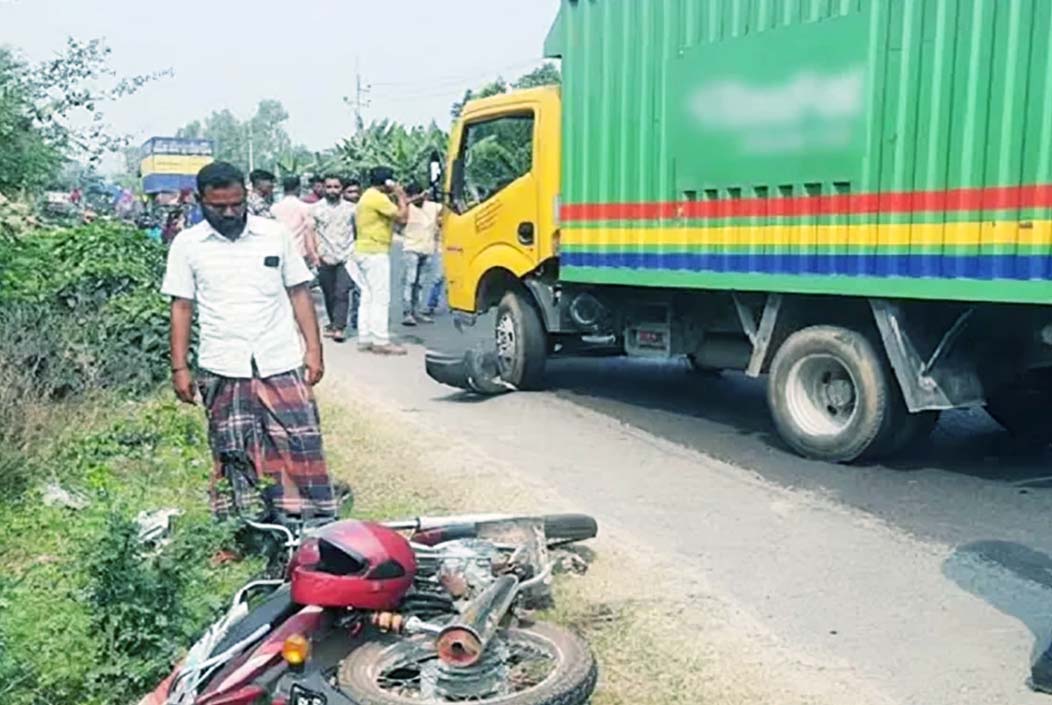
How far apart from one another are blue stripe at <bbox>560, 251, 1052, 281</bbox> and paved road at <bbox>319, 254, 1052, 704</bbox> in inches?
43.1

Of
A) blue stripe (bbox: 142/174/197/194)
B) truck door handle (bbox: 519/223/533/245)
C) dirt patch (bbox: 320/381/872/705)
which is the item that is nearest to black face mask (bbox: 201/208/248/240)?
dirt patch (bbox: 320/381/872/705)

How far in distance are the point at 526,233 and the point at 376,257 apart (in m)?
2.36

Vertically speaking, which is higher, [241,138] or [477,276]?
[241,138]

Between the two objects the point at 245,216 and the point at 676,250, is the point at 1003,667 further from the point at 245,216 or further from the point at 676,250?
the point at 676,250

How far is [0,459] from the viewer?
554 centimetres

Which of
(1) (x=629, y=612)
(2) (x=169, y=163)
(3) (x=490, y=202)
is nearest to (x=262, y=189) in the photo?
(3) (x=490, y=202)

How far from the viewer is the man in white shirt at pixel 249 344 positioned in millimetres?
4621

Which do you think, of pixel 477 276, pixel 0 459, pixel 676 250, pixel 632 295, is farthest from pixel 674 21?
pixel 0 459

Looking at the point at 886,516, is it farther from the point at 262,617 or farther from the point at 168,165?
the point at 168,165

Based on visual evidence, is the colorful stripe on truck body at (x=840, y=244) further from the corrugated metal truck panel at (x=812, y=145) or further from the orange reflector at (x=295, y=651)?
the orange reflector at (x=295, y=651)

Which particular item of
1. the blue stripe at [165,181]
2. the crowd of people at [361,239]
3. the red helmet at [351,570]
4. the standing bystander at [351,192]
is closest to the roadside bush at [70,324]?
the crowd of people at [361,239]

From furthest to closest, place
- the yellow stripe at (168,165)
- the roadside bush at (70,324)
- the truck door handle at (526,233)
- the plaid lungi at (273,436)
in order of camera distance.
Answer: the yellow stripe at (168,165), the truck door handle at (526,233), the roadside bush at (70,324), the plaid lungi at (273,436)

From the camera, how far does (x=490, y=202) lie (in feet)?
30.7

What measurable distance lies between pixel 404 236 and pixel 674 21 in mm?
6081
